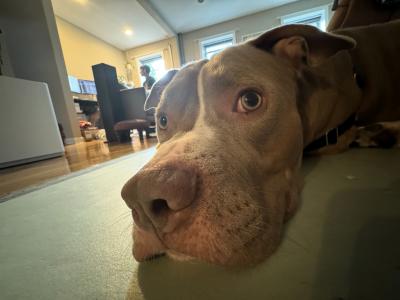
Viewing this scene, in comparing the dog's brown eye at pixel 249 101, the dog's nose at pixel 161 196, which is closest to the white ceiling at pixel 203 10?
the dog's brown eye at pixel 249 101

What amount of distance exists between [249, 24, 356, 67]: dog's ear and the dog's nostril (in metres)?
0.86

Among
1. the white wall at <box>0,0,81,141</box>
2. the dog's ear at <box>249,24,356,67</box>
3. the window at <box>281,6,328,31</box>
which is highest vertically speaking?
the window at <box>281,6,328,31</box>

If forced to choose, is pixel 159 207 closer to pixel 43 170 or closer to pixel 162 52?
pixel 43 170

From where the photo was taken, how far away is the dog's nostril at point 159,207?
47 cm

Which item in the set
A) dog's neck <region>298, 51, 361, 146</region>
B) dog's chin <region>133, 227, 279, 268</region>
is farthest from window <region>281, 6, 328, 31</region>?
dog's chin <region>133, 227, 279, 268</region>

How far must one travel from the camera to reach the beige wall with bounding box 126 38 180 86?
422 inches

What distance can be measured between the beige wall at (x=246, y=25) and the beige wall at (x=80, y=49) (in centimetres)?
372

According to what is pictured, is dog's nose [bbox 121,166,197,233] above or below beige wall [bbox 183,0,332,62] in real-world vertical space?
below

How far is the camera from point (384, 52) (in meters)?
1.58

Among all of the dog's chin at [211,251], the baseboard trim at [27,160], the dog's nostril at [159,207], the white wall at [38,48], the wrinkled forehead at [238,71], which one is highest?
the white wall at [38,48]

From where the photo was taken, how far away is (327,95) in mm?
1274

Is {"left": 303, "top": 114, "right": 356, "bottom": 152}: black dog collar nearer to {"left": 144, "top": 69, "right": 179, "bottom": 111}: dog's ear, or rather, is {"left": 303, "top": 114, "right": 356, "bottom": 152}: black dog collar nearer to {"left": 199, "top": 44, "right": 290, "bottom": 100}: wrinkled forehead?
{"left": 199, "top": 44, "right": 290, "bottom": 100}: wrinkled forehead

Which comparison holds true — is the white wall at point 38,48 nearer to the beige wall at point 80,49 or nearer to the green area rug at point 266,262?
the beige wall at point 80,49

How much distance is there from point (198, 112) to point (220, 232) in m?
0.49
